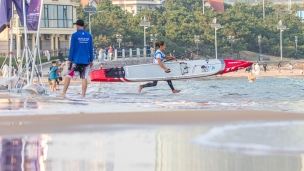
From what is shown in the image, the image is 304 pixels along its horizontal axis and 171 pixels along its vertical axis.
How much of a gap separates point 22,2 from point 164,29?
78.8 meters

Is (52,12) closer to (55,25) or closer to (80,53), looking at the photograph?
(55,25)

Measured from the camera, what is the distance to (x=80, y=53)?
1595 cm

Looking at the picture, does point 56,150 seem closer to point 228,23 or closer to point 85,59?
point 85,59

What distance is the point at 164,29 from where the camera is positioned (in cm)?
9750

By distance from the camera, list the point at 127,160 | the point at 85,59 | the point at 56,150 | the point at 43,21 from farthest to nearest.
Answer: the point at 43,21 → the point at 85,59 → the point at 56,150 → the point at 127,160

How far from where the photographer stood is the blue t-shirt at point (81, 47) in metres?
15.9

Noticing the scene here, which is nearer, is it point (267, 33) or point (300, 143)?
point (300, 143)

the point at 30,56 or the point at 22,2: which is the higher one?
the point at 22,2

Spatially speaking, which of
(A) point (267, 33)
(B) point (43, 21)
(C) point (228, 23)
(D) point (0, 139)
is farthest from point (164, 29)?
(D) point (0, 139)

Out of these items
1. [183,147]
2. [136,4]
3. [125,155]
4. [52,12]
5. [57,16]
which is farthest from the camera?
[136,4]

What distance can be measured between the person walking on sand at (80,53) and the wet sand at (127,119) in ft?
15.5

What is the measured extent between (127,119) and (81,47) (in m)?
5.57

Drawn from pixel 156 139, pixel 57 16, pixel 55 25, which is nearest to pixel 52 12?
→ pixel 57 16

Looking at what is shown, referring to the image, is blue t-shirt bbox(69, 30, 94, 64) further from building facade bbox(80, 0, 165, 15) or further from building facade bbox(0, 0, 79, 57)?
building facade bbox(80, 0, 165, 15)
